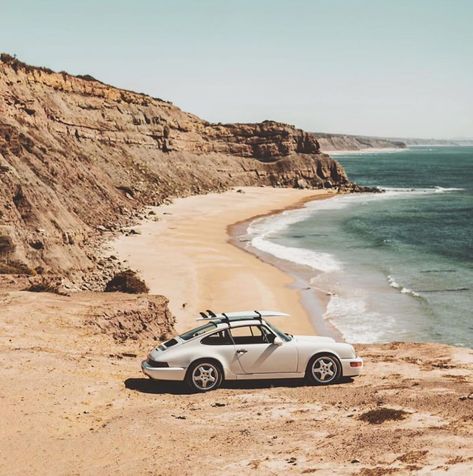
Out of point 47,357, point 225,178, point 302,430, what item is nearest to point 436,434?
point 302,430

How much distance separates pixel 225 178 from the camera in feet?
284

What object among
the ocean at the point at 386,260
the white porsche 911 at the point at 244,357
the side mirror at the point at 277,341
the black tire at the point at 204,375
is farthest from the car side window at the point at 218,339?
the ocean at the point at 386,260

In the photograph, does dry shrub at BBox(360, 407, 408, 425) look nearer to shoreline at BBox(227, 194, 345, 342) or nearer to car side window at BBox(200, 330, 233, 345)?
car side window at BBox(200, 330, 233, 345)

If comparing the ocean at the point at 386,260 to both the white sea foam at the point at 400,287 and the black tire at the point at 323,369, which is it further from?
the black tire at the point at 323,369

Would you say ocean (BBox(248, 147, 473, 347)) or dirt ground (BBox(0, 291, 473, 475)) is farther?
ocean (BBox(248, 147, 473, 347))

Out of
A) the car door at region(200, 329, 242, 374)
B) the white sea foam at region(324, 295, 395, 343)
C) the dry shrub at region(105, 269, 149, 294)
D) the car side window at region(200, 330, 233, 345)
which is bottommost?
the white sea foam at region(324, 295, 395, 343)

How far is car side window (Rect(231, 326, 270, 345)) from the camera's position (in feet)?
35.4

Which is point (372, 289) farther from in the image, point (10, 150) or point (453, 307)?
point (10, 150)

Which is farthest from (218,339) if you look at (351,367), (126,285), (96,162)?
(96,162)

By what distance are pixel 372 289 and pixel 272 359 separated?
19.0 meters

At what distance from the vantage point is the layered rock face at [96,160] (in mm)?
27000

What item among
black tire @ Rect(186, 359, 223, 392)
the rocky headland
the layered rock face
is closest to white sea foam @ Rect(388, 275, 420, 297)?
the rocky headland

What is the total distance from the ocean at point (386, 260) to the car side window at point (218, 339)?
1120 cm

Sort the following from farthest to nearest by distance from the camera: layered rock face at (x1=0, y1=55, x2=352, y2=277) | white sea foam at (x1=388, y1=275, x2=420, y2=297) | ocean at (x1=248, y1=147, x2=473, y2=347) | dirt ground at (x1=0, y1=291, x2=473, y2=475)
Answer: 1. white sea foam at (x1=388, y1=275, x2=420, y2=297)
2. layered rock face at (x1=0, y1=55, x2=352, y2=277)
3. ocean at (x1=248, y1=147, x2=473, y2=347)
4. dirt ground at (x1=0, y1=291, x2=473, y2=475)
